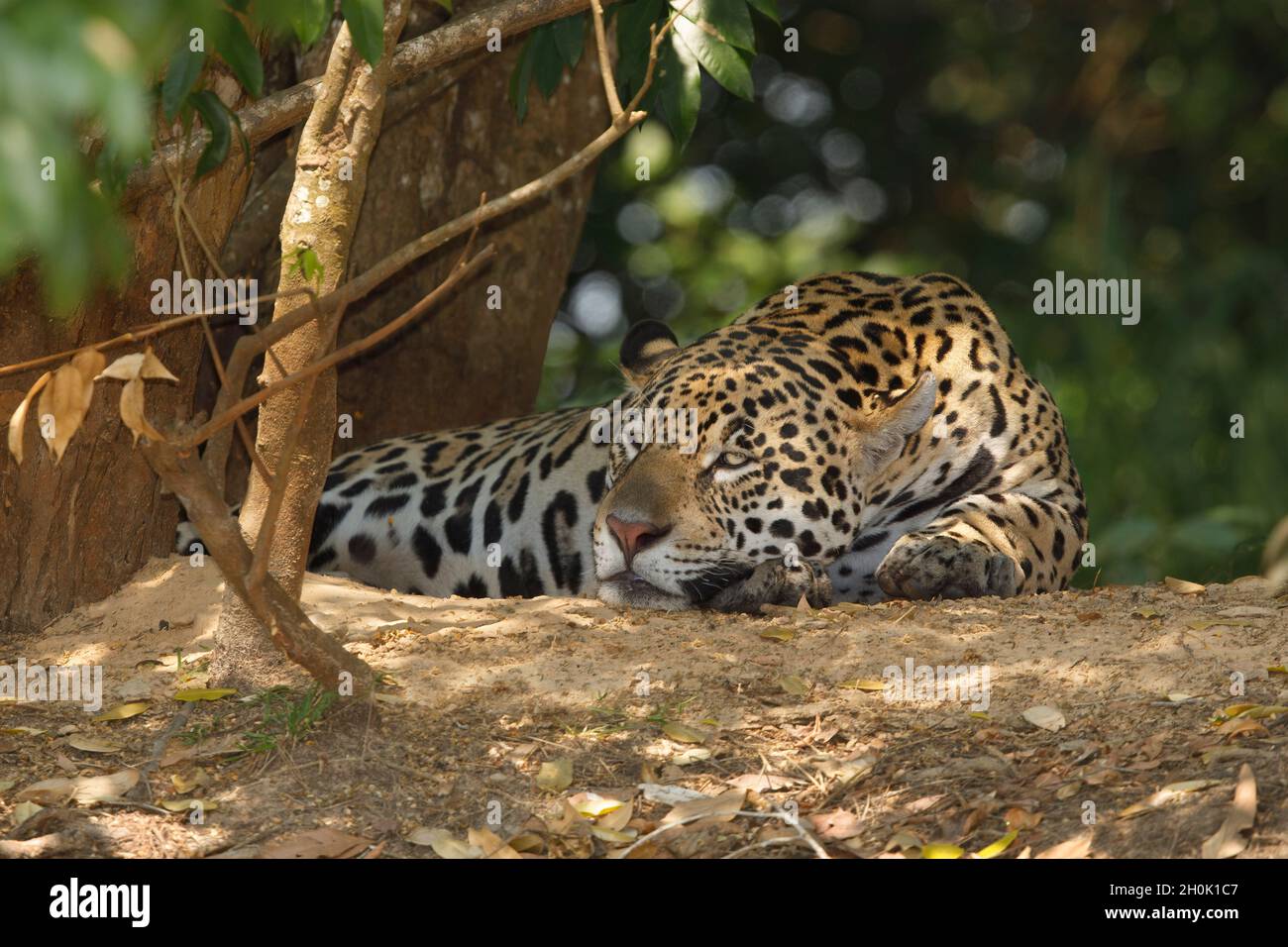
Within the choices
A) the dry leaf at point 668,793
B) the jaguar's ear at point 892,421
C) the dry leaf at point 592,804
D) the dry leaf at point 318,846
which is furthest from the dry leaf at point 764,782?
the jaguar's ear at point 892,421

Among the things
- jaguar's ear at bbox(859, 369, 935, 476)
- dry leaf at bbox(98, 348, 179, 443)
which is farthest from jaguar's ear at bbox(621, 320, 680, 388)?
dry leaf at bbox(98, 348, 179, 443)

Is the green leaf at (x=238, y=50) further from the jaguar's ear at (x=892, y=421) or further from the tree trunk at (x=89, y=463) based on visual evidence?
the jaguar's ear at (x=892, y=421)

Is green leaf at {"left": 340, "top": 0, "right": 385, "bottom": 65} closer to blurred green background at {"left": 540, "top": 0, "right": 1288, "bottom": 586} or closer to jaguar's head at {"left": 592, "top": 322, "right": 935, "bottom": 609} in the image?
jaguar's head at {"left": 592, "top": 322, "right": 935, "bottom": 609}

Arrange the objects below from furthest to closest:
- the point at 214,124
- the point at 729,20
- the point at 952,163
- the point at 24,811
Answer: the point at 952,163 → the point at 729,20 → the point at 214,124 → the point at 24,811

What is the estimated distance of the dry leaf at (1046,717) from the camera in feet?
14.1

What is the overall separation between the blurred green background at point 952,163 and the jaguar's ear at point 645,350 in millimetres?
4591

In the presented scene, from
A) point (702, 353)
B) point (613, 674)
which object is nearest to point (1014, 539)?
point (702, 353)

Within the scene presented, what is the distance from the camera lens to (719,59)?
5531 mm

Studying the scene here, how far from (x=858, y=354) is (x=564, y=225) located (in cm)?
264

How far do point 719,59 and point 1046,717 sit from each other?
2.60 m

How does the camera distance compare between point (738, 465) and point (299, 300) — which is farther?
point (738, 465)

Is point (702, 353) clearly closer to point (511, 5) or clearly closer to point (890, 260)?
point (511, 5)

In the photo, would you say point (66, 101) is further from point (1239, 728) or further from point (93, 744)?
point (1239, 728)

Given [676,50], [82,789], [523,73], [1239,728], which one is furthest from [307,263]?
[1239,728]
